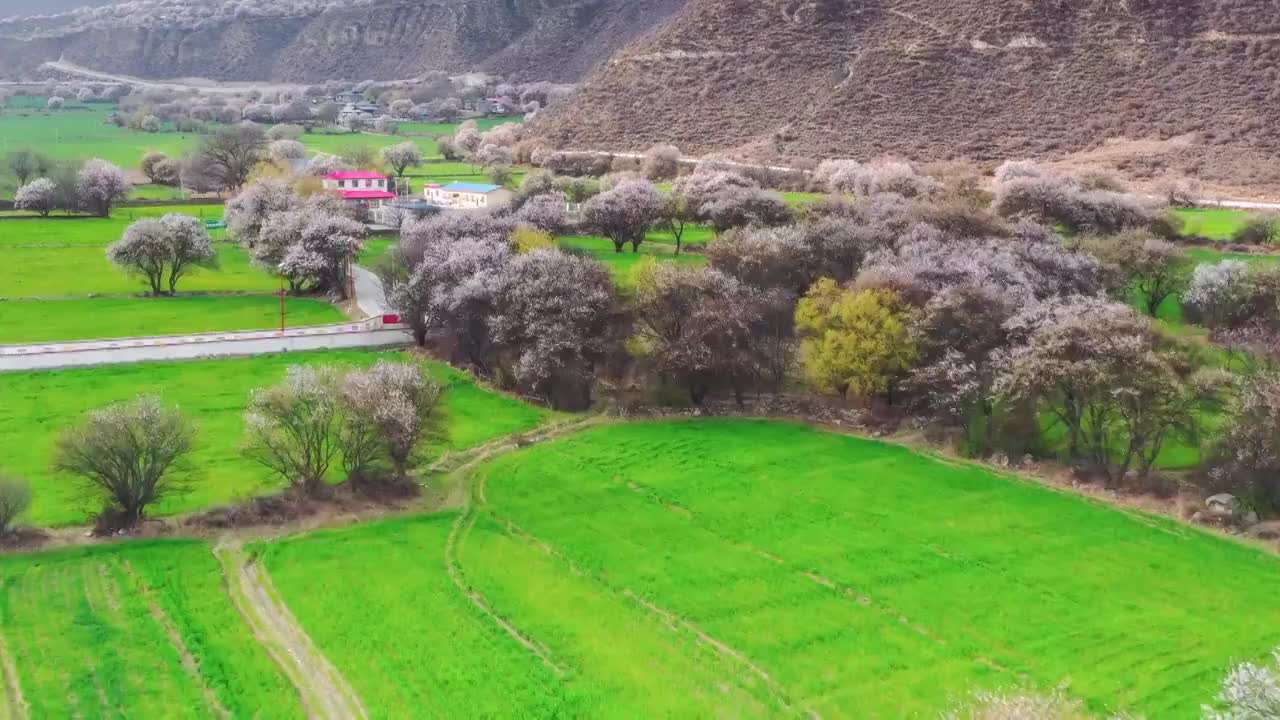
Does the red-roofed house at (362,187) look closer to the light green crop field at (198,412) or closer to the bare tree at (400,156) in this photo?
the bare tree at (400,156)

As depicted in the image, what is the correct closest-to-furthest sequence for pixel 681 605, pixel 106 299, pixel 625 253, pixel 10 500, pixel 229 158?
pixel 681 605 → pixel 10 500 → pixel 106 299 → pixel 625 253 → pixel 229 158

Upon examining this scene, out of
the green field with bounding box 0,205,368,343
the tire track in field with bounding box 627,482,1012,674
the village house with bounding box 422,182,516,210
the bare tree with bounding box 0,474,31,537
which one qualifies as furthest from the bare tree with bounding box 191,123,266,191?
the tire track in field with bounding box 627,482,1012,674

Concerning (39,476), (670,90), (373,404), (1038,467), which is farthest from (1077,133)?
(39,476)

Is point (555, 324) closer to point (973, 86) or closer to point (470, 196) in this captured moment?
point (470, 196)

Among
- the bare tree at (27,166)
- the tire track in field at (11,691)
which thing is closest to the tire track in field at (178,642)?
the tire track in field at (11,691)

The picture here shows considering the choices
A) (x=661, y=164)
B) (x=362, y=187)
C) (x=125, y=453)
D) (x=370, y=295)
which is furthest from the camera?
(x=661, y=164)

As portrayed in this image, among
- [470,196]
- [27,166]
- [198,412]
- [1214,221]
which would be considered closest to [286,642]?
[198,412]

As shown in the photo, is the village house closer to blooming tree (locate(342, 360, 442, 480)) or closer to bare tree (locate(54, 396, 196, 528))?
blooming tree (locate(342, 360, 442, 480))
